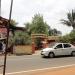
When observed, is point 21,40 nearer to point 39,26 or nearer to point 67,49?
point 67,49

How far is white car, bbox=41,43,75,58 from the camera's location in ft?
87.5

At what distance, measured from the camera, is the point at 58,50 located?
89.5 ft

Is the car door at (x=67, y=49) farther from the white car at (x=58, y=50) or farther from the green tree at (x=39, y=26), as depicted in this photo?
the green tree at (x=39, y=26)

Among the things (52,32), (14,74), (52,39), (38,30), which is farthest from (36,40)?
(52,32)

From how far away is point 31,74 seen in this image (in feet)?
44.8

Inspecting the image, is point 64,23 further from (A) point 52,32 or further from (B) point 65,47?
(B) point 65,47

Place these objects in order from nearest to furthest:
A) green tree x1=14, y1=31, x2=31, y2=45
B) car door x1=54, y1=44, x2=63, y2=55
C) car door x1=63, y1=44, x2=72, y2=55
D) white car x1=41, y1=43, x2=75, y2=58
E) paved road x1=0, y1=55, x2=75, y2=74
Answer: paved road x1=0, y1=55, x2=75, y2=74
white car x1=41, y1=43, x2=75, y2=58
car door x1=54, y1=44, x2=63, y2=55
car door x1=63, y1=44, x2=72, y2=55
green tree x1=14, y1=31, x2=31, y2=45

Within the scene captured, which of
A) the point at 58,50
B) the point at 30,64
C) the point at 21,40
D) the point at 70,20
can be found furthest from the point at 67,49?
the point at 70,20

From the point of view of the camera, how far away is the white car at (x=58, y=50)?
26.7m

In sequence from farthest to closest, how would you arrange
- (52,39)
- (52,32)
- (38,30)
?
(52,32) < (38,30) < (52,39)

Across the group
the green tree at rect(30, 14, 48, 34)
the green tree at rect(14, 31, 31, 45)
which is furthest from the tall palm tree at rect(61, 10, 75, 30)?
the green tree at rect(14, 31, 31, 45)

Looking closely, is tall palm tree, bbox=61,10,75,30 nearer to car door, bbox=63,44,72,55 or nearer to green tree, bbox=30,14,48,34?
green tree, bbox=30,14,48,34

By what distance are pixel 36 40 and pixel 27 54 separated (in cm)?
1060

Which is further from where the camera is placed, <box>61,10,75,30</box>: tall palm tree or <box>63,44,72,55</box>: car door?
<box>61,10,75,30</box>: tall palm tree
